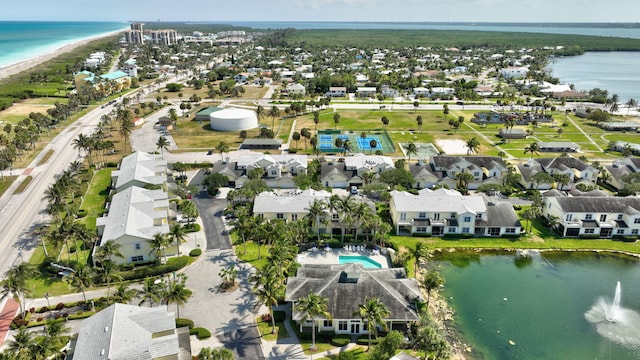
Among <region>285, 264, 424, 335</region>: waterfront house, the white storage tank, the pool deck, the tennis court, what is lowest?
the pool deck

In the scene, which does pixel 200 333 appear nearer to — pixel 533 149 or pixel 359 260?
pixel 359 260

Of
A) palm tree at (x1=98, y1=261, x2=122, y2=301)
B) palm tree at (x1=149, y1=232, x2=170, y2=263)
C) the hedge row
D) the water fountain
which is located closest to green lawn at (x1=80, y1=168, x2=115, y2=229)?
palm tree at (x1=149, y1=232, x2=170, y2=263)

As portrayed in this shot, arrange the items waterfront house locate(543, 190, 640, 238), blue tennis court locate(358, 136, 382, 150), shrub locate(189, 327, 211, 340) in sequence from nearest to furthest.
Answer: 1. shrub locate(189, 327, 211, 340)
2. waterfront house locate(543, 190, 640, 238)
3. blue tennis court locate(358, 136, 382, 150)

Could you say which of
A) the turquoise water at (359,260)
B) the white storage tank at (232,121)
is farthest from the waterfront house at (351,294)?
the white storage tank at (232,121)

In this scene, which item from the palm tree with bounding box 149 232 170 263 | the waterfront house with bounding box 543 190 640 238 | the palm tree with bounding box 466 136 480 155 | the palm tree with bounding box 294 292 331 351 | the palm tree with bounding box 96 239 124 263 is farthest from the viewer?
the palm tree with bounding box 466 136 480 155

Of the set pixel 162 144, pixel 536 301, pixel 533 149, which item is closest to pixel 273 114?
pixel 162 144

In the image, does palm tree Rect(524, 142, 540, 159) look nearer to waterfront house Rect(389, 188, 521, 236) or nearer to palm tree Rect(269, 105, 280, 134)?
waterfront house Rect(389, 188, 521, 236)
